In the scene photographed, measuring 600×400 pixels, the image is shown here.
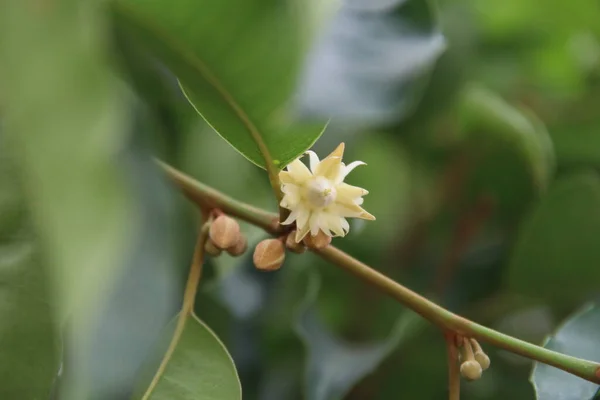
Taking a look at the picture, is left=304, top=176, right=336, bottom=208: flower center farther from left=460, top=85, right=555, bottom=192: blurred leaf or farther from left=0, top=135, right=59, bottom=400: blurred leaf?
left=460, top=85, right=555, bottom=192: blurred leaf

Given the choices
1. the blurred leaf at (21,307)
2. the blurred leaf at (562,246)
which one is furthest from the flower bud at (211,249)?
the blurred leaf at (562,246)

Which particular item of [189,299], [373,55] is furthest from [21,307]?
[373,55]

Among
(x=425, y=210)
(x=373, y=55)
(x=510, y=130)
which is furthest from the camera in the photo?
(x=425, y=210)

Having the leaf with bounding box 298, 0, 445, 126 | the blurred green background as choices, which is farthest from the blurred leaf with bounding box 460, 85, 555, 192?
the leaf with bounding box 298, 0, 445, 126

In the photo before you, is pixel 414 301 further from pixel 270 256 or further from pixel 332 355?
pixel 332 355

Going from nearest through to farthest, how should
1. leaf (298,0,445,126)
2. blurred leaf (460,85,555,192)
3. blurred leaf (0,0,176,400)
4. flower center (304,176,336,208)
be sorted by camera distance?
blurred leaf (0,0,176,400) → flower center (304,176,336,208) → leaf (298,0,445,126) → blurred leaf (460,85,555,192)

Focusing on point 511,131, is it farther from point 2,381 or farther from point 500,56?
point 2,381
